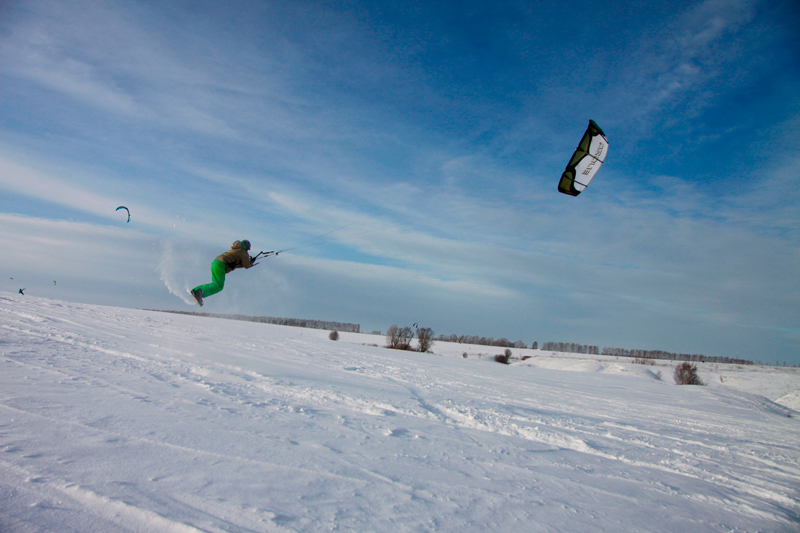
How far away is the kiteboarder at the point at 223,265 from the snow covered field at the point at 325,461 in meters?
2.35

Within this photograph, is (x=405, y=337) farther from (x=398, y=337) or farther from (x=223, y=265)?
(x=223, y=265)

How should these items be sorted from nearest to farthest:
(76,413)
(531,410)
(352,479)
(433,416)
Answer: (352,479) → (76,413) → (433,416) → (531,410)

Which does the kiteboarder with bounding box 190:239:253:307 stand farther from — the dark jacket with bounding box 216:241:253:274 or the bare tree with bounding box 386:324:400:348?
the bare tree with bounding box 386:324:400:348

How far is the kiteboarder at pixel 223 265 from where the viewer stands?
8.74m

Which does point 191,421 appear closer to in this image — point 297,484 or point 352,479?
point 297,484

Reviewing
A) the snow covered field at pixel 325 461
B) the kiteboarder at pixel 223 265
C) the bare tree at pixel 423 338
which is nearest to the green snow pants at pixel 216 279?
the kiteboarder at pixel 223 265

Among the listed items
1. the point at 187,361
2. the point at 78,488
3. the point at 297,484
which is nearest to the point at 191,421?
the point at 78,488

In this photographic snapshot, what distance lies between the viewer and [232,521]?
2094mm

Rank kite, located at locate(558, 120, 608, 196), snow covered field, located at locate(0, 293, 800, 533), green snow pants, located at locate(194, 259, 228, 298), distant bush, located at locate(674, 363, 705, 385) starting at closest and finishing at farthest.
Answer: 1. snow covered field, located at locate(0, 293, 800, 533)
2. kite, located at locate(558, 120, 608, 196)
3. green snow pants, located at locate(194, 259, 228, 298)
4. distant bush, located at locate(674, 363, 705, 385)

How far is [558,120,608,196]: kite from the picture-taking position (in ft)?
26.5

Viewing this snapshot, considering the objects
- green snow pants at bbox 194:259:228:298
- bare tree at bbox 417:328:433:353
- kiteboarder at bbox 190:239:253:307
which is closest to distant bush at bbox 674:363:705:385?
bare tree at bbox 417:328:433:353

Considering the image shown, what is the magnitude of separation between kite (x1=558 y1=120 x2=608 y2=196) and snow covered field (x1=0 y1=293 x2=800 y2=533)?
5.20 meters

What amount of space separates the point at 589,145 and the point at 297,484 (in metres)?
8.63

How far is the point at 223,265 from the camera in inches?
346
